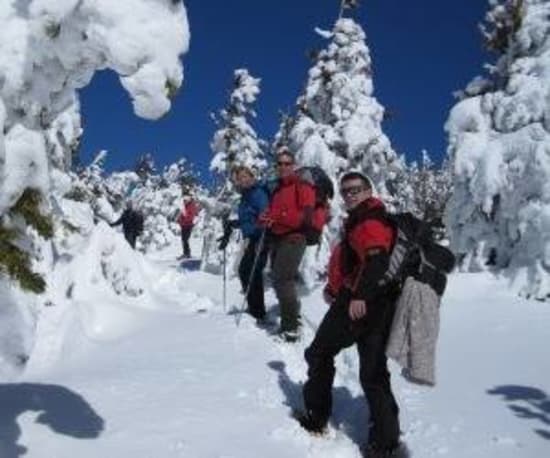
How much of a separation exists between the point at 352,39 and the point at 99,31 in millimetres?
19430

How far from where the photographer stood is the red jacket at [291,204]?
32.7 feet

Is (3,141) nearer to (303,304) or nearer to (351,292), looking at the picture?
(351,292)

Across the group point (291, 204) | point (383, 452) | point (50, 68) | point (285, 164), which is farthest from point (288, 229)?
point (50, 68)

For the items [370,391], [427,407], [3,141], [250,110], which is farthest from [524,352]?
[250,110]

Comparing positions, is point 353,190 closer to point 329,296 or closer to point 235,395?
point 329,296

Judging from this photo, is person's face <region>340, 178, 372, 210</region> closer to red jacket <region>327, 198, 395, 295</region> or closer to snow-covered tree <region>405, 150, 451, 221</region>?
red jacket <region>327, 198, 395, 295</region>

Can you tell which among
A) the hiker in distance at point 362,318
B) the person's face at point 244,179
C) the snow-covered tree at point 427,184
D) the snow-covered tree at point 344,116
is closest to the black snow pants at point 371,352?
the hiker in distance at point 362,318

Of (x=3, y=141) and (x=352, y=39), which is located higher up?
(x=352, y=39)

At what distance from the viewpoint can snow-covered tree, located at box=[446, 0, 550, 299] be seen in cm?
1587

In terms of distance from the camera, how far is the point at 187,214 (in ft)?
Result: 99.5

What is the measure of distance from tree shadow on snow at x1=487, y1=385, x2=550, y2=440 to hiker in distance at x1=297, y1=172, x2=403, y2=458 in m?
1.22

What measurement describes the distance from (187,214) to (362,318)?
23.6 meters

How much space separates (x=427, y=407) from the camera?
8016mm

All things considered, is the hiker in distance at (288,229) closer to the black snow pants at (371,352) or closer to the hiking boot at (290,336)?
the hiking boot at (290,336)
